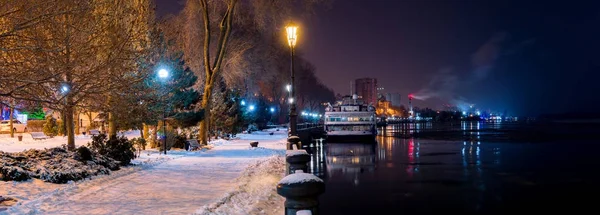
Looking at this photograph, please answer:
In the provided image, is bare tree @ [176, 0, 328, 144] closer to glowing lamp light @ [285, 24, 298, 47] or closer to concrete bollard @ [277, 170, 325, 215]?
glowing lamp light @ [285, 24, 298, 47]

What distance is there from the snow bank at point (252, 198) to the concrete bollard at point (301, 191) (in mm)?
4009

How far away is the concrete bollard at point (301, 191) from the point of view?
5.52 m

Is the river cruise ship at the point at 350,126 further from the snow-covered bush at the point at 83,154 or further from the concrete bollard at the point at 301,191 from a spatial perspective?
the concrete bollard at the point at 301,191

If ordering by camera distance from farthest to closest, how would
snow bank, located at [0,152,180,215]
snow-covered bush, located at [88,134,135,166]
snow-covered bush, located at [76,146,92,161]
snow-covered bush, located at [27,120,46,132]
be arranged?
snow-covered bush, located at [27,120,46,132] → snow-covered bush, located at [88,134,135,166] → snow-covered bush, located at [76,146,92,161] → snow bank, located at [0,152,180,215]

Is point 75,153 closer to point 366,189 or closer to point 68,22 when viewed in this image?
point 68,22

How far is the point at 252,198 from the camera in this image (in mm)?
11305

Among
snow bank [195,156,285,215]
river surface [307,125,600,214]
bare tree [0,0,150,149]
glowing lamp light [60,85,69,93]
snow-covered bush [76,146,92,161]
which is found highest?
bare tree [0,0,150,149]

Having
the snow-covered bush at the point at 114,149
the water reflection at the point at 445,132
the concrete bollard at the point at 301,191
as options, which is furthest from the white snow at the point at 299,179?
the water reflection at the point at 445,132

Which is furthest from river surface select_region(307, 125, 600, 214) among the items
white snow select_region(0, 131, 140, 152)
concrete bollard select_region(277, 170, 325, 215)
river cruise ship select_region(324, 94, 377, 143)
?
river cruise ship select_region(324, 94, 377, 143)

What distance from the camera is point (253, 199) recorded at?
11180 mm

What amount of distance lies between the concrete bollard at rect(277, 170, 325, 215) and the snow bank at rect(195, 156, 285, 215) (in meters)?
4.01

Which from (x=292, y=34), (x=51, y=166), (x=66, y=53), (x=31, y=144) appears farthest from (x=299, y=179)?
(x=31, y=144)

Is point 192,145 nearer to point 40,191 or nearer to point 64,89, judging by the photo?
point 40,191

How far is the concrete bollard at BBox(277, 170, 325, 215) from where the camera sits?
552 centimetres
